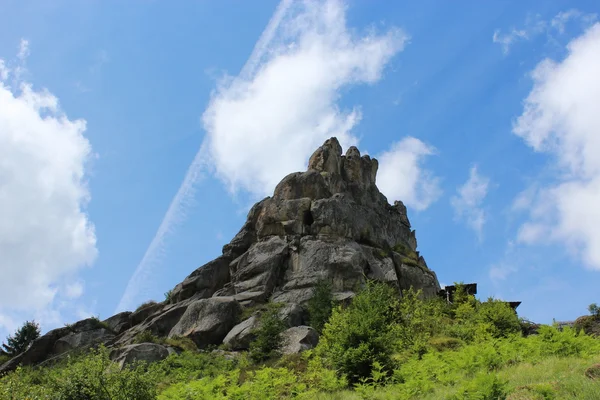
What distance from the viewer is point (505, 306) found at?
2845 cm

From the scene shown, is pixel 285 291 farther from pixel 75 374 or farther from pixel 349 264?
pixel 75 374

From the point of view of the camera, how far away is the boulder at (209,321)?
38.8 metres

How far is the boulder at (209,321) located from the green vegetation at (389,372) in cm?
1256

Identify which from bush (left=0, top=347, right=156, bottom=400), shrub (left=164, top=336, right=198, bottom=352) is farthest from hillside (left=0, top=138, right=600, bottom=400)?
shrub (left=164, top=336, right=198, bottom=352)

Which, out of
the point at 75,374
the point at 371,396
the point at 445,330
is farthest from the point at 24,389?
the point at 445,330

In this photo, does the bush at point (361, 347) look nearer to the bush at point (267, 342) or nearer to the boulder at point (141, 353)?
the bush at point (267, 342)

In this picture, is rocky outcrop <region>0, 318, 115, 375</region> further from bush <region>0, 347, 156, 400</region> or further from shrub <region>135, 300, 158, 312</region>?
bush <region>0, 347, 156, 400</region>

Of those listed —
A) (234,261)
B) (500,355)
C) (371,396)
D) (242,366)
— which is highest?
(234,261)

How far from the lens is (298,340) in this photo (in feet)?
95.8

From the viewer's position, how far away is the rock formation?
40.8 m

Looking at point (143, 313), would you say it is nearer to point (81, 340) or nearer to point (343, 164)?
point (81, 340)

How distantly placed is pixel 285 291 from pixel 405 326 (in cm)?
2140

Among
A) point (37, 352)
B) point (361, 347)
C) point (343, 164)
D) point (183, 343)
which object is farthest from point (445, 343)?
point (343, 164)

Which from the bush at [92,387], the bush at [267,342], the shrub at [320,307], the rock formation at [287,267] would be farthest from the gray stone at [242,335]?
the bush at [92,387]
